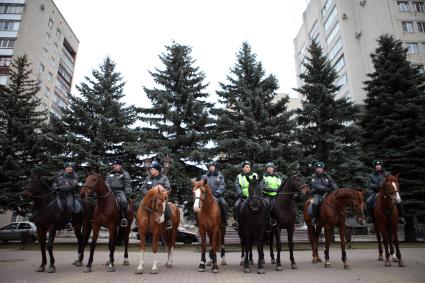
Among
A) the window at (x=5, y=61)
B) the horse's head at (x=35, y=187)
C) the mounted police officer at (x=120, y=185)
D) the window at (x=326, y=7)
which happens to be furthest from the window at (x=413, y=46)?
the window at (x=5, y=61)

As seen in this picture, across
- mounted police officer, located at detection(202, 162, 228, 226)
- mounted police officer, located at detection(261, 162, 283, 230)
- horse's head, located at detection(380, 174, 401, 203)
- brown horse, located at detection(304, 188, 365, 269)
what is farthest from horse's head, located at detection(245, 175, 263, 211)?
horse's head, located at detection(380, 174, 401, 203)

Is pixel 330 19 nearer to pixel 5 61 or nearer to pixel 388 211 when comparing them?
pixel 388 211

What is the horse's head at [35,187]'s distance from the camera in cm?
977

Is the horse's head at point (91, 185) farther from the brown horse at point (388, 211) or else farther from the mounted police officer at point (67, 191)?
the brown horse at point (388, 211)

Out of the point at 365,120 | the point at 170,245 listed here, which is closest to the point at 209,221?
the point at 170,245

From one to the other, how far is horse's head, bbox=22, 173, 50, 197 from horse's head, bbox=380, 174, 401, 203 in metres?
11.4

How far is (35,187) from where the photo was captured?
998 centimetres

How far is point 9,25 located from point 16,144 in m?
35.7

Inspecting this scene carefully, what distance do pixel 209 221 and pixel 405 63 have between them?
23.3 metres

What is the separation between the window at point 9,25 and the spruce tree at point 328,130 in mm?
47008

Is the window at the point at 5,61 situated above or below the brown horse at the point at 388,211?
above

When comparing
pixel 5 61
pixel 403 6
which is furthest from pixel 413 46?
pixel 5 61

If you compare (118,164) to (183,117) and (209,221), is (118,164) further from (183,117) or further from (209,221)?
(183,117)

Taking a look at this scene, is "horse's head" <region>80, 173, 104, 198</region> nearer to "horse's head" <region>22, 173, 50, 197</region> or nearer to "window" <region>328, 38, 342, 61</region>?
"horse's head" <region>22, 173, 50, 197</region>
